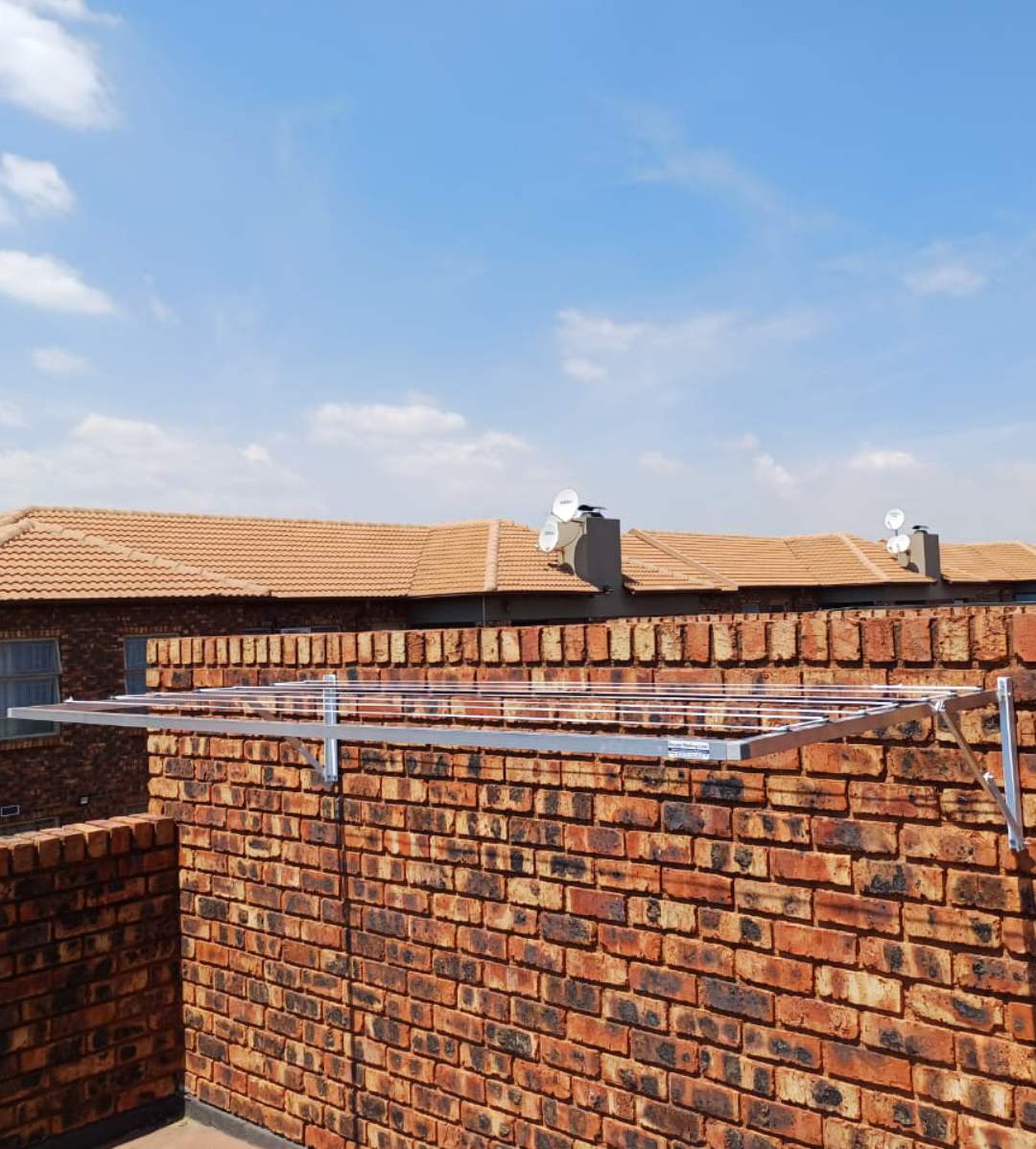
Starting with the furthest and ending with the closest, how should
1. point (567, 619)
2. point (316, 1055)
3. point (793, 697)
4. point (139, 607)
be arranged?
point (567, 619), point (139, 607), point (316, 1055), point (793, 697)

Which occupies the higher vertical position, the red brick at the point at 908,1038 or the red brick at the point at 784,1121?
the red brick at the point at 908,1038

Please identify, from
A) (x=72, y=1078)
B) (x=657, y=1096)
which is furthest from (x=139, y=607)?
(x=657, y=1096)

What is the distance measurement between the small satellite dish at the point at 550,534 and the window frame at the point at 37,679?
1154 centimetres

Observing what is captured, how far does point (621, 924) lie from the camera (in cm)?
377

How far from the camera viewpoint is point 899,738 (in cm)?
309

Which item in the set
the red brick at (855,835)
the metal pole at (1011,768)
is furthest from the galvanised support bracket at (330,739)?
the metal pole at (1011,768)

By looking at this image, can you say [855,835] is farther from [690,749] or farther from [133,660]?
[133,660]

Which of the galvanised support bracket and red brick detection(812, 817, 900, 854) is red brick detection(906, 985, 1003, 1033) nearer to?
red brick detection(812, 817, 900, 854)

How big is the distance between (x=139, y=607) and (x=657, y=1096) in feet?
47.8

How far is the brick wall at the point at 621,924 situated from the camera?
9.76 feet

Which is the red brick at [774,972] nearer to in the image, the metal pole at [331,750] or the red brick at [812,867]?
the red brick at [812,867]

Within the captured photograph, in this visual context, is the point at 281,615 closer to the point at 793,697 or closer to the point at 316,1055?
the point at 316,1055

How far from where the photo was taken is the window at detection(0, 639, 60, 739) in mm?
14656

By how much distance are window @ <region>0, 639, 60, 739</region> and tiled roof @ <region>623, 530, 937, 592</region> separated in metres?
13.7
